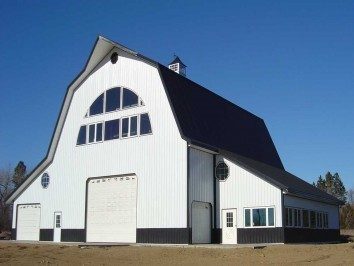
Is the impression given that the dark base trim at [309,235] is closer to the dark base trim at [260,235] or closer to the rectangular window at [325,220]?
the rectangular window at [325,220]

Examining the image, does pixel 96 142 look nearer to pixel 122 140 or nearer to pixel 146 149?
pixel 122 140

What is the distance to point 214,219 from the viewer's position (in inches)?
1078

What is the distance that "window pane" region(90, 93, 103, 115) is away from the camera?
29812mm

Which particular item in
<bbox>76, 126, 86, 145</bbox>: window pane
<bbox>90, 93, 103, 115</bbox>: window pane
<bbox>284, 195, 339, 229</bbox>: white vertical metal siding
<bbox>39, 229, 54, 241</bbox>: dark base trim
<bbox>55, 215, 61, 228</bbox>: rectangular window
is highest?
<bbox>90, 93, 103, 115</bbox>: window pane

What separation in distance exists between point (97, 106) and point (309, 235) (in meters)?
15.0

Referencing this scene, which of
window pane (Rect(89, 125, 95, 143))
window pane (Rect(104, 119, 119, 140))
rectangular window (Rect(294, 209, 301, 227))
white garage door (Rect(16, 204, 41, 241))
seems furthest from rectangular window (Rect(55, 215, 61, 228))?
rectangular window (Rect(294, 209, 301, 227))

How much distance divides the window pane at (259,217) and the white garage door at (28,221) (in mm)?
14188

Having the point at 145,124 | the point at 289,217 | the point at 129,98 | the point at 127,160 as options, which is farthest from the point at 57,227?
the point at 289,217

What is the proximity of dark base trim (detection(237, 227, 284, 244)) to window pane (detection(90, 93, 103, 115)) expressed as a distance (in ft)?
35.8

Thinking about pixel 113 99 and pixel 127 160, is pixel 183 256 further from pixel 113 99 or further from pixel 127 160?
pixel 113 99

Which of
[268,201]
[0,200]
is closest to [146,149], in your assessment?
[268,201]

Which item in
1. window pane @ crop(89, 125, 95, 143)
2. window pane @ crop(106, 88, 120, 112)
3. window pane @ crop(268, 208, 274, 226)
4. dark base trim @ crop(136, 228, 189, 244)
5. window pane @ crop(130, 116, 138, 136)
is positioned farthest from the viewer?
window pane @ crop(89, 125, 95, 143)

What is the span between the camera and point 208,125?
98.6 feet

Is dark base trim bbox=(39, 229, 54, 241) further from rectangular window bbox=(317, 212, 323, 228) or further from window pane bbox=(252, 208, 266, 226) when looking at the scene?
rectangular window bbox=(317, 212, 323, 228)
